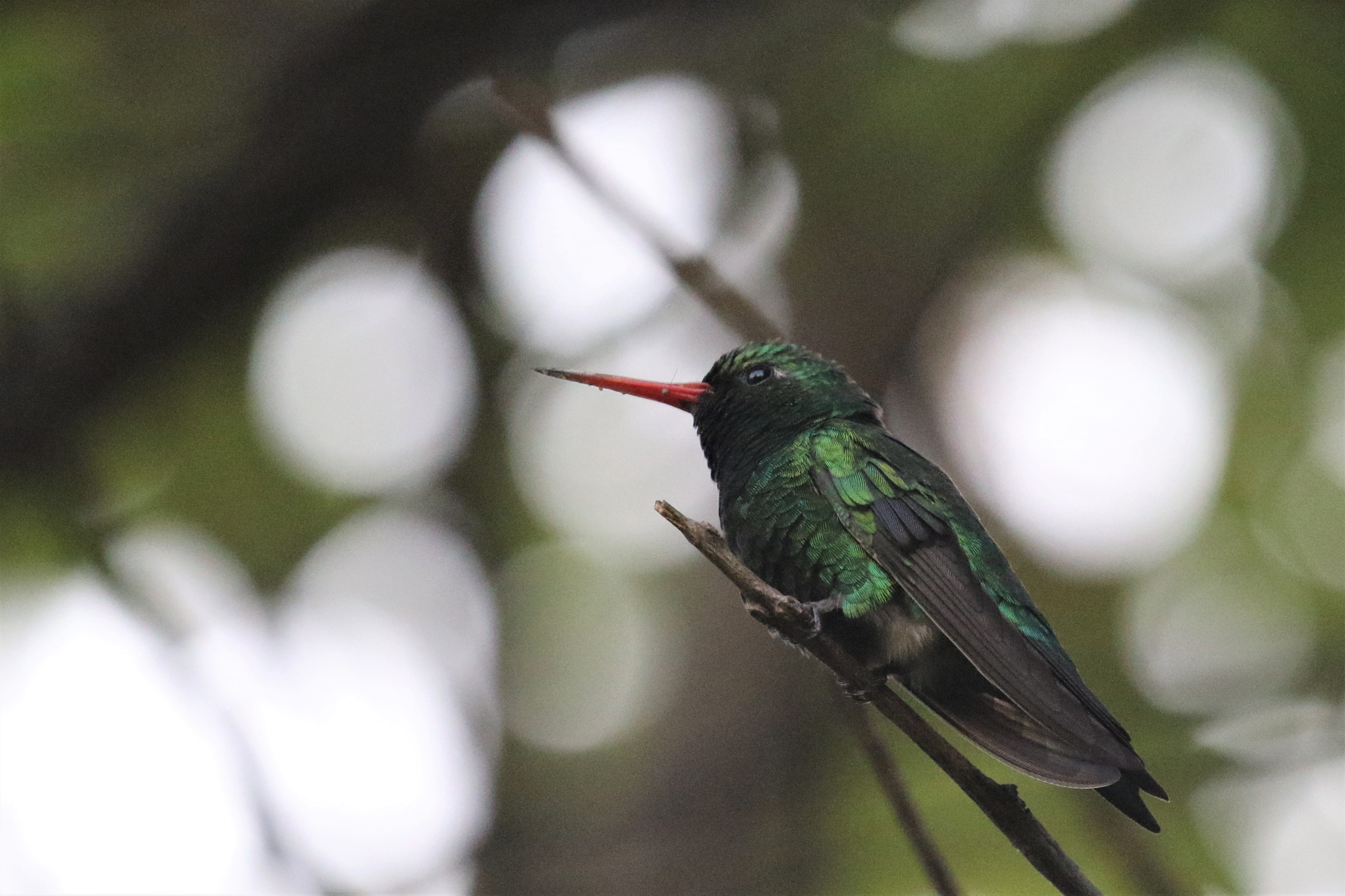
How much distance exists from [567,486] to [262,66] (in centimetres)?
274

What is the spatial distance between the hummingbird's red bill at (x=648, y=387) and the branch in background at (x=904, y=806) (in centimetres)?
110

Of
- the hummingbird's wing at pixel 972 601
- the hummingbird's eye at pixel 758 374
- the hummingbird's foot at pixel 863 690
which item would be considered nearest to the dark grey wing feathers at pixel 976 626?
the hummingbird's wing at pixel 972 601

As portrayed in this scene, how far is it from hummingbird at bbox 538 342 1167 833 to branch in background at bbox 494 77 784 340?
1.18ft

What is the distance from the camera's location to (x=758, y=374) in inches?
145

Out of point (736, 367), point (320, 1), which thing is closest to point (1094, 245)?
point (736, 367)

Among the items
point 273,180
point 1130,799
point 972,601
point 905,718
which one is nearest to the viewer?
point 905,718

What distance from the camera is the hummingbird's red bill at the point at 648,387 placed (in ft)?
10.5

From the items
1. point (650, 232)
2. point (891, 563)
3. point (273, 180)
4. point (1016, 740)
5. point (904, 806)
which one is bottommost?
point (1016, 740)

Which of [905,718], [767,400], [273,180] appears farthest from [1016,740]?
[273,180]

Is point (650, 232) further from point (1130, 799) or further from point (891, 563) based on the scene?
point (1130, 799)

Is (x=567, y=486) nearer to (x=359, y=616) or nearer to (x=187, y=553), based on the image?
(x=359, y=616)

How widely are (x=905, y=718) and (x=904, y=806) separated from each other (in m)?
0.37

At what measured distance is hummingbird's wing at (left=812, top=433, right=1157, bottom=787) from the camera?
257 centimetres

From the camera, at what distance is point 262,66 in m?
5.45
